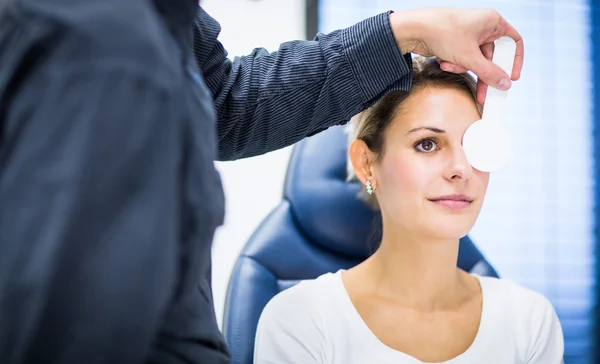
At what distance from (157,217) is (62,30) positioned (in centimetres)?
14

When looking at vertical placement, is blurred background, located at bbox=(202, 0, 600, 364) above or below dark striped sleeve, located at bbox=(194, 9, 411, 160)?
below

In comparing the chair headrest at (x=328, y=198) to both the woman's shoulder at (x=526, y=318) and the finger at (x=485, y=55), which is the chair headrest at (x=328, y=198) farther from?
the finger at (x=485, y=55)

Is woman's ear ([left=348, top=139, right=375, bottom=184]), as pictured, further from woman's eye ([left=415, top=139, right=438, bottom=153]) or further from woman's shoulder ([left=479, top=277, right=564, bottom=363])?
woman's shoulder ([left=479, top=277, right=564, bottom=363])

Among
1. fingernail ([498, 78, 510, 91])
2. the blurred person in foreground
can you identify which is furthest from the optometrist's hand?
the blurred person in foreground

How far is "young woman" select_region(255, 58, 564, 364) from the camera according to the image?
135 cm

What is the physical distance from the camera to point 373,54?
1.06m

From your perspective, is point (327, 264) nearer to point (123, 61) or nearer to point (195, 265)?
point (195, 265)

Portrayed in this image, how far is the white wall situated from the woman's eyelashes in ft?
3.10

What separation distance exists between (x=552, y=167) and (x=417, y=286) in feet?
4.40

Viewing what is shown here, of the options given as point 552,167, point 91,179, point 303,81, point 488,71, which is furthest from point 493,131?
point 552,167

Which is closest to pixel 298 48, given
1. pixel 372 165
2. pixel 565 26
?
pixel 372 165

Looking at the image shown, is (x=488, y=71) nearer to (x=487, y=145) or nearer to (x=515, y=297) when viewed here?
(x=487, y=145)

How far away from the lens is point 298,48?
1.08 m

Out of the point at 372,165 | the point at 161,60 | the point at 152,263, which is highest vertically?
the point at 161,60
